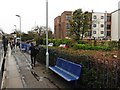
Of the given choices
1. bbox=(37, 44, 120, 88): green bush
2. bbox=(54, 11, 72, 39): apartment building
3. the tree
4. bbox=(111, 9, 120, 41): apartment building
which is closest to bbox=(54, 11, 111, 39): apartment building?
bbox=(54, 11, 72, 39): apartment building

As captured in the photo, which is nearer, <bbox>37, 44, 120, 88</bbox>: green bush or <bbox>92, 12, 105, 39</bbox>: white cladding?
<bbox>37, 44, 120, 88</bbox>: green bush

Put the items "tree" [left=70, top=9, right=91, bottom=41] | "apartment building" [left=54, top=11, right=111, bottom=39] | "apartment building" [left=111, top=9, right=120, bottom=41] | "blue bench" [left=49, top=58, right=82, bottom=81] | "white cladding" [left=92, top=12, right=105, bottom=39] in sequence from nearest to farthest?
"blue bench" [left=49, top=58, right=82, bottom=81] → "tree" [left=70, top=9, right=91, bottom=41] → "apartment building" [left=111, top=9, right=120, bottom=41] → "apartment building" [left=54, top=11, right=111, bottom=39] → "white cladding" [left=92, top=12, right=105, bottom=39]

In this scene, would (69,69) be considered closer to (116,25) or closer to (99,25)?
(116,25)

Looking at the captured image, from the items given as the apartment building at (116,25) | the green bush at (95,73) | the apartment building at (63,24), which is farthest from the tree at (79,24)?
the green bush at (95,73)

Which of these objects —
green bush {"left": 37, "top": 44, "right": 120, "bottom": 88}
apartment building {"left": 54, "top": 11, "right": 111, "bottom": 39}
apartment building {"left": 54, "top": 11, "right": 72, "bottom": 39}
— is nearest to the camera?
green bush {"left": 37, "top": 44, "right": 120, "bottom": 88}

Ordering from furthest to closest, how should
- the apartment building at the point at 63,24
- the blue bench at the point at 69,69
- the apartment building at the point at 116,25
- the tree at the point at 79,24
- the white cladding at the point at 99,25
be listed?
the white cladding at the point at 99,25 < the apartment building at the point at 63,24 < the apartment building at the point at 116,25 < the tree at the point at 79,24 < the blue bench at the point at 69,69

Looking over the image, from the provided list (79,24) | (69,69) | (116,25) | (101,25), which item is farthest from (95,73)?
(101,25)

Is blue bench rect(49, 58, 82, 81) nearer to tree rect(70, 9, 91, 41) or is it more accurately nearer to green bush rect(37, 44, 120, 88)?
green bush rect(37, 44, 120, 88)

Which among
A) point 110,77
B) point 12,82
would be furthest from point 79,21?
point 110,77

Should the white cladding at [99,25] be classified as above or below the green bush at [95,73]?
above

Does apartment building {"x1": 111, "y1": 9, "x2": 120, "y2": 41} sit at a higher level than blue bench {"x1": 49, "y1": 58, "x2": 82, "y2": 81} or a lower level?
higher

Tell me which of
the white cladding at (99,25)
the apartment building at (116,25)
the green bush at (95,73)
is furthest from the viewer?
the white cladding at (99,25)

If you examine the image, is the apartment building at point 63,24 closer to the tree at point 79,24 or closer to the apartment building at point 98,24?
the apartment building at point 98,24

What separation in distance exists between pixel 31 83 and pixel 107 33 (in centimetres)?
8514
